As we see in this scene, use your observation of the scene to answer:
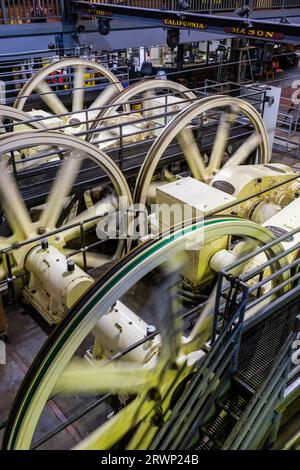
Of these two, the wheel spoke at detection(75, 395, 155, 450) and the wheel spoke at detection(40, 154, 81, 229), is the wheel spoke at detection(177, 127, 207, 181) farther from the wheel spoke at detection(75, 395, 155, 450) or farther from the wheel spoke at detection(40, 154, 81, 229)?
the wheel spoke at detection(75, 395, 155, 450)

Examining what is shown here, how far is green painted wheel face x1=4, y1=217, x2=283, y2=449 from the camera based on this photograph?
6.89ft

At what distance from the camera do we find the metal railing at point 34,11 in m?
9.69

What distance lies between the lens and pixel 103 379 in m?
2.58

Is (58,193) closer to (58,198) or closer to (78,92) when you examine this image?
(58,198)

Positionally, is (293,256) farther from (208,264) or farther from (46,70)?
(46,70)

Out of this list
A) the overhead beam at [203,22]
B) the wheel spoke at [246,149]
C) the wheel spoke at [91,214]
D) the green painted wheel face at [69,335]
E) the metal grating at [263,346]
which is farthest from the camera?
the wheel spoke at [246,149]

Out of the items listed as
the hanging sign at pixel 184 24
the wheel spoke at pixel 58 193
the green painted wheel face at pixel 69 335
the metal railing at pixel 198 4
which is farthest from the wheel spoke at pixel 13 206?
the metal railing at pixel 198 4

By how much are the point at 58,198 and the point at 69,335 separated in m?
3.05

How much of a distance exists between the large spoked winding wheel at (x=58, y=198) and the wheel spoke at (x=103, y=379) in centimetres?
174

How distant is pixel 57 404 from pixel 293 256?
2.59 metres

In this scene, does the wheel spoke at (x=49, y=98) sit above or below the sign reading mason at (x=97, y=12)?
below

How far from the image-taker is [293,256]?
173 inches

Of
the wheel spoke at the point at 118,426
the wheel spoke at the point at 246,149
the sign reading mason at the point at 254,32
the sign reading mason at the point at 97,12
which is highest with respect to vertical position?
the sign reading mason at the point at 97,12

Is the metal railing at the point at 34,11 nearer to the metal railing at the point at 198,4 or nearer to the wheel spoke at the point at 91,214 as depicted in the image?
the metal railing at the point at 198,4
